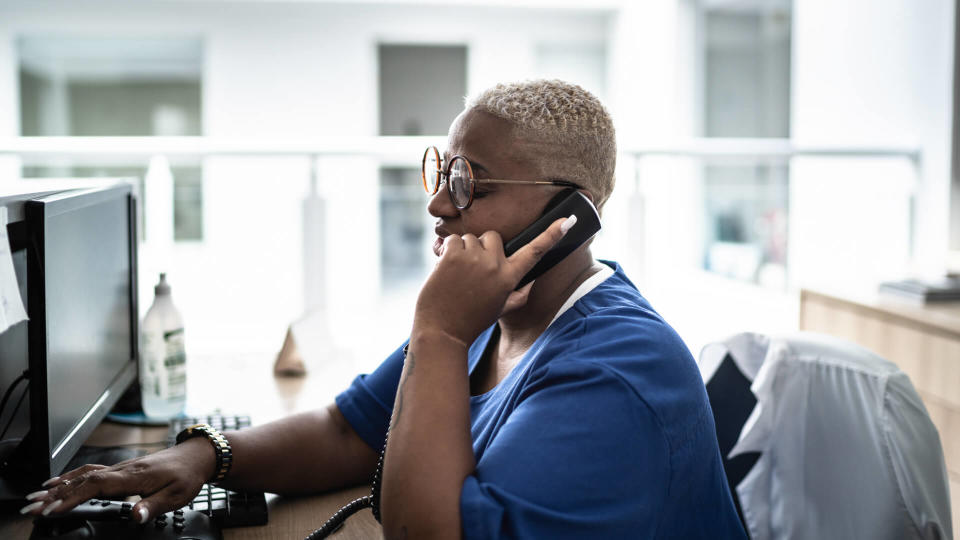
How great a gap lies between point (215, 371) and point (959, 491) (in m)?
1.46

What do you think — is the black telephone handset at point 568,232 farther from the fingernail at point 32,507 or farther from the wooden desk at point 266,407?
the fingernail at point 32,507

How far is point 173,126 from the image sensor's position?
273 inches

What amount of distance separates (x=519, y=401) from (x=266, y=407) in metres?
0.71

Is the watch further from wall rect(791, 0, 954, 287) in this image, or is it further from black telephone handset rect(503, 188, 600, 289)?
wall rect(791, 0, 954, 287)

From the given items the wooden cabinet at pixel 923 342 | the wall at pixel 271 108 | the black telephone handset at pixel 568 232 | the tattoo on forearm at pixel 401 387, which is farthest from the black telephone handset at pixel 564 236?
the wall at pixel 271 108

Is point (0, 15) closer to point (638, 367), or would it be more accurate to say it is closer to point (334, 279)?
point (334, 279)

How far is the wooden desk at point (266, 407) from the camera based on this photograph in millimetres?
947

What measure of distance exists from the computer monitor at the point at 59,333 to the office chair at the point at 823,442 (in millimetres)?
854

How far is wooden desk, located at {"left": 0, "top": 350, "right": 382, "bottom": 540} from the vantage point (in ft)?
3.11

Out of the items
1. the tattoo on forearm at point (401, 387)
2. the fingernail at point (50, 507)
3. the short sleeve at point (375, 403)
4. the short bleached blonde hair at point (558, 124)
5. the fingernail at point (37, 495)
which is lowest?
the fingernail at point (50, 507)

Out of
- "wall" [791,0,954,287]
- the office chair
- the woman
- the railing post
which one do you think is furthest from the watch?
"wall" [791,0,954,287]

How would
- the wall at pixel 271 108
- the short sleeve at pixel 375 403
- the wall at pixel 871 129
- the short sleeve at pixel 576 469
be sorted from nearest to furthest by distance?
the short sleeve at pixel 576 469, the short sleeve at pixel 375 403, the wall at pixel 871 129, the wall at pixel 271 108

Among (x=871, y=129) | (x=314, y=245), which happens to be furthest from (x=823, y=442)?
(x=871, y=129)

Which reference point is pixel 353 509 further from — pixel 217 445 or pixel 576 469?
pixel 576 469
